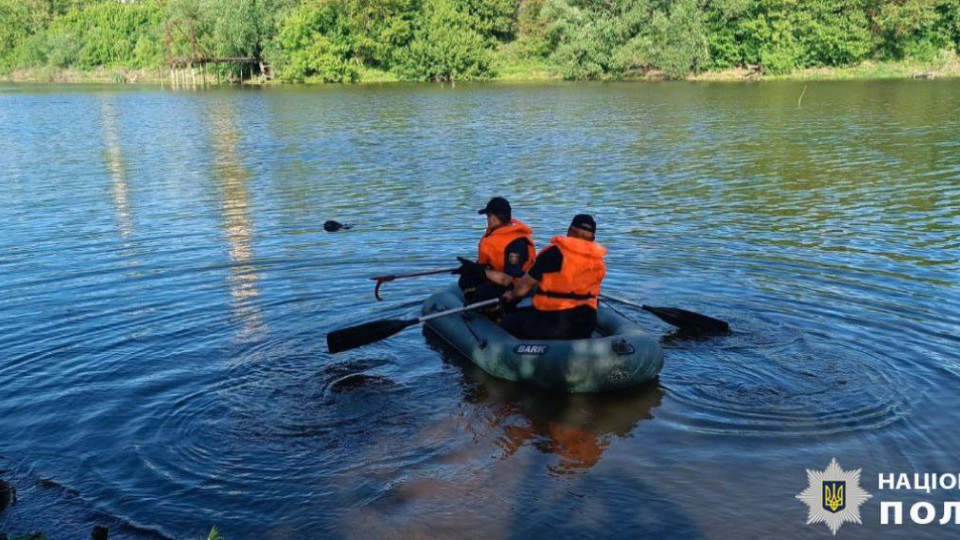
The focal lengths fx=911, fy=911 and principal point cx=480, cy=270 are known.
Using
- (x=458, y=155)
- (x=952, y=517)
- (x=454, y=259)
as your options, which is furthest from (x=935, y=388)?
(x=458, y=155)

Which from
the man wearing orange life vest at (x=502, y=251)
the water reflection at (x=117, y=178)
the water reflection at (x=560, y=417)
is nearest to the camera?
the water reflection at (x=560, y=417)

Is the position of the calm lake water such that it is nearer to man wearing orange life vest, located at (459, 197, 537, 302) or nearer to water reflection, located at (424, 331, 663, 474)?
water reflection, located at (424, 331, 663, 474)

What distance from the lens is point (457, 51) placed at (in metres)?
75.2

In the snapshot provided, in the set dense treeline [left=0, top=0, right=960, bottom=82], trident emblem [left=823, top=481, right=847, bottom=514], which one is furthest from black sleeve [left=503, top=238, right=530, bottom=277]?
dense treeline [left=0, top=0, right=960, bottom=82]

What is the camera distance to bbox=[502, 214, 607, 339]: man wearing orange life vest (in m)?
8.67

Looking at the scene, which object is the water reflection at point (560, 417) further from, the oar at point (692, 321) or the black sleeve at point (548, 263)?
the oar at point (692, 321)

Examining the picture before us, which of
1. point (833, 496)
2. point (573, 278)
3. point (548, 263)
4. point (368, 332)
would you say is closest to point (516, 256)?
point (548, 263)

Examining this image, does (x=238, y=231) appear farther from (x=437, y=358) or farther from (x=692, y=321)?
(x=692, y=321)

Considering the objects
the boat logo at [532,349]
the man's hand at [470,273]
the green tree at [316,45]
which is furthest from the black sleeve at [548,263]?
the green tree at [316,45]

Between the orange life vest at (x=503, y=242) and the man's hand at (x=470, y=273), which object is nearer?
the orange life vest at (x=503, y=242)

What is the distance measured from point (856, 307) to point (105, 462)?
8.45 m

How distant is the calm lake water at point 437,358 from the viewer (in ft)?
22.0

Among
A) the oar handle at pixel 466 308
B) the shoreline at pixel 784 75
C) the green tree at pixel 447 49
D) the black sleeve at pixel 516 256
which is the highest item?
the green tree at pixel 447 49

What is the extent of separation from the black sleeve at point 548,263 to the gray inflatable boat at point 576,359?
67 cm
